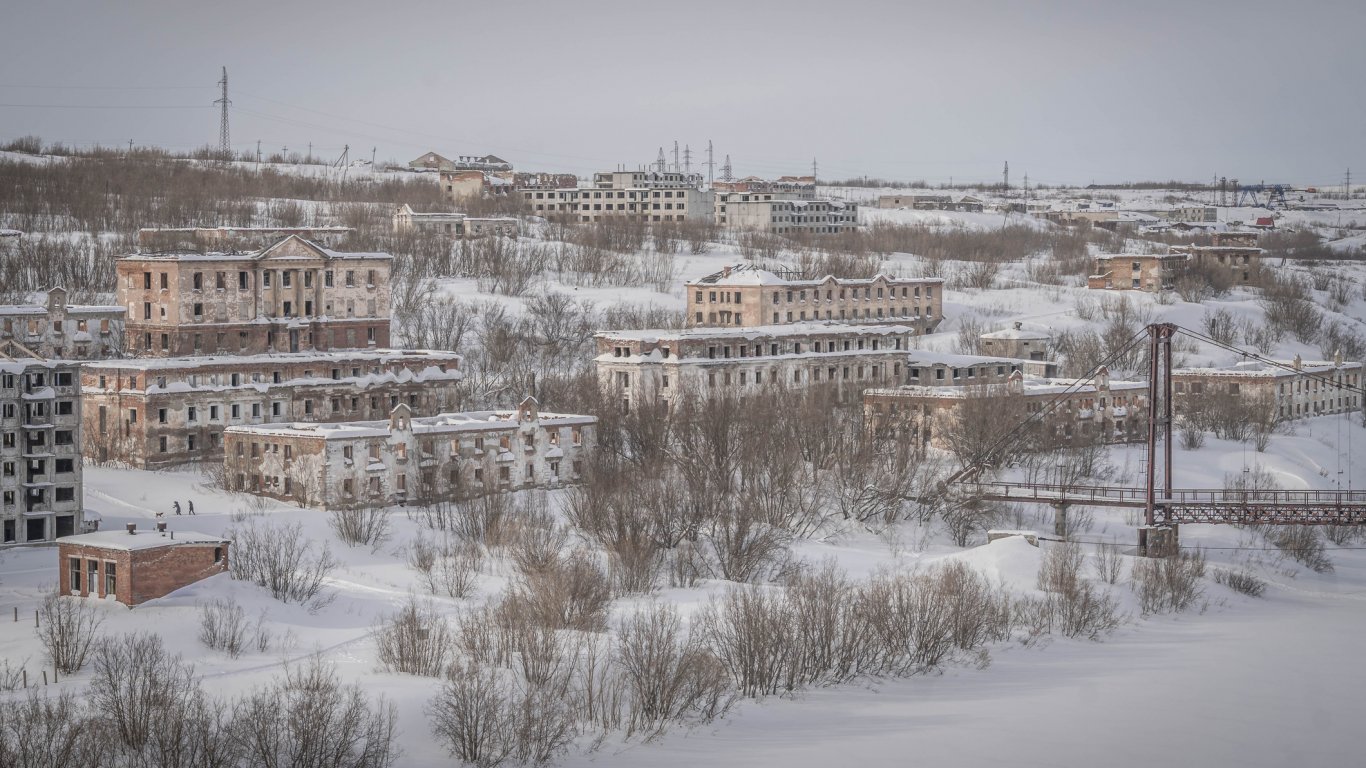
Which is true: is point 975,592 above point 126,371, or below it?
below

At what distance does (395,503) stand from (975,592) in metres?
16.5

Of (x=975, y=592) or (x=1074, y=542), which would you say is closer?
(x=975, y=592)

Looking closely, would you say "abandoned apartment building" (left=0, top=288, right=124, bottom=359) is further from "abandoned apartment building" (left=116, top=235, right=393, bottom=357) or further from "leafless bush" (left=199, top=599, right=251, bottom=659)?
"leafless bush" (left=199, top=599, right=251, bottom=659)

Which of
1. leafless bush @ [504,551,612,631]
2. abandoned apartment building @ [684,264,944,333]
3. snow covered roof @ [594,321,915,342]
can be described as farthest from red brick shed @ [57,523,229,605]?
abandoned apartment building @ [684,264,944,333]

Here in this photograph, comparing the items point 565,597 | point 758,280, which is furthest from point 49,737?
point 758,280

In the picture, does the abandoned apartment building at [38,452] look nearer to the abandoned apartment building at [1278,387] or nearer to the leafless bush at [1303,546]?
the leafless bush at [1303,546]

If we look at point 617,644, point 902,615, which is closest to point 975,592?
point 902,615

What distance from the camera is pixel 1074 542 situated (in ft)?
155

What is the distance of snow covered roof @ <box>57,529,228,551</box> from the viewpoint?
3778 centimetres

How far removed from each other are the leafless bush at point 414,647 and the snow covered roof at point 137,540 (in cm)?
531

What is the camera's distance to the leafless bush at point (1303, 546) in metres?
48.5

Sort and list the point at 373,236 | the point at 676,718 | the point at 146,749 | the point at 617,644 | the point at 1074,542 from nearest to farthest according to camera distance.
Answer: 1. the point at 146,749
2. the point at 676,718
3. the point at 617,644
4. the point at 1074,542
5. the point at 373,236

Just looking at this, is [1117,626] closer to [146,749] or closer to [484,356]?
[146,749]

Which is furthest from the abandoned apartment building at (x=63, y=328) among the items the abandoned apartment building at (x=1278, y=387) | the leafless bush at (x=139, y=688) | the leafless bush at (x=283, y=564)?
the abandoned apartment building at (x=1278, y=387)
